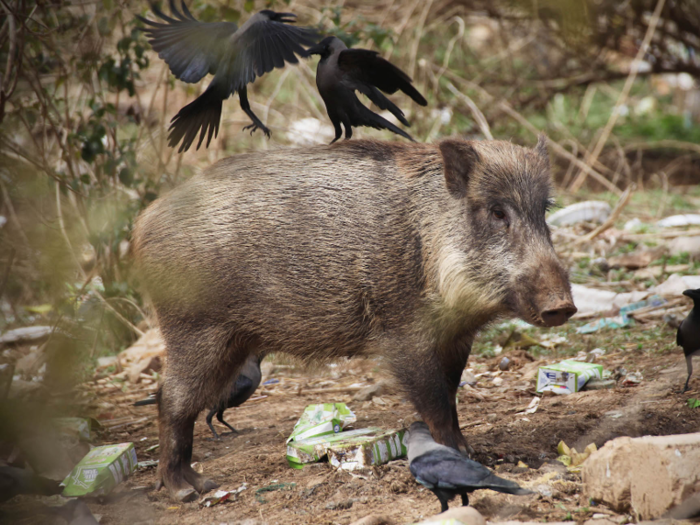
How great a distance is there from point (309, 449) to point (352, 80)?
1.90 meters

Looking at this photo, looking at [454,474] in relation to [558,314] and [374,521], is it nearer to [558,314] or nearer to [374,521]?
[374,521]

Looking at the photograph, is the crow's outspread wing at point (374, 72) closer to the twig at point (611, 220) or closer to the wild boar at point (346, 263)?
the wild boar at point (346, 263)

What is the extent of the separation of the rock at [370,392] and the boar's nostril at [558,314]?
1.84 meters

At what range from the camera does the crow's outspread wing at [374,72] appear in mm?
3422

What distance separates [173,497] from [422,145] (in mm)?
2207

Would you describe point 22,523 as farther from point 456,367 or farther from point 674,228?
point 674,228

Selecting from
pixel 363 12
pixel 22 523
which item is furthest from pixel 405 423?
pixel 363 12

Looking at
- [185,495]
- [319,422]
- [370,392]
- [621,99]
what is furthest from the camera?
[621,99]

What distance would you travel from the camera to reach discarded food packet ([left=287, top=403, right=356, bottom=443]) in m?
3.71

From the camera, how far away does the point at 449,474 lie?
2576 millimetres

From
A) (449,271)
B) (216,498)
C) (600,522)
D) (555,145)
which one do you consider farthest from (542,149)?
(555,145)

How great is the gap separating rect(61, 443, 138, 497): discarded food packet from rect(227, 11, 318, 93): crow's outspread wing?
75.7 inches

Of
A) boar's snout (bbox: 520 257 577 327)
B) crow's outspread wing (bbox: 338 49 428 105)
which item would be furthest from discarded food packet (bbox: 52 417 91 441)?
boar's snout (bbox: 520 257 577 327)

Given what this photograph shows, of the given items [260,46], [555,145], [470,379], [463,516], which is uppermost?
[260,46]
